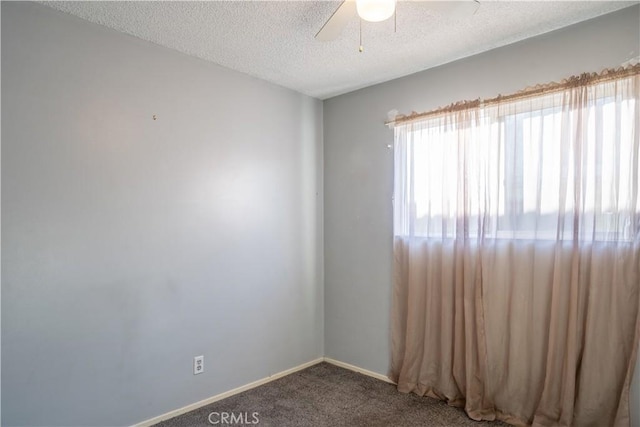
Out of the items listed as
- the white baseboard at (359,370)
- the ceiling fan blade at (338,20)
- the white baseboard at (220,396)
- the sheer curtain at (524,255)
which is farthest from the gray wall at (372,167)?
the ceiling fan blade at (338,20)

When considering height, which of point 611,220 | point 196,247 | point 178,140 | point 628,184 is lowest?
point 196,247

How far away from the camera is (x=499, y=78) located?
8.51 ft

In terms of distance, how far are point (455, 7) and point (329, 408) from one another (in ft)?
8.35

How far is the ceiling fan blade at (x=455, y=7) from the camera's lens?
1.68 meters

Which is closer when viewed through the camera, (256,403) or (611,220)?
(611,220)

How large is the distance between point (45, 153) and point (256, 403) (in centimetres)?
209

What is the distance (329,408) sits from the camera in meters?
2.70

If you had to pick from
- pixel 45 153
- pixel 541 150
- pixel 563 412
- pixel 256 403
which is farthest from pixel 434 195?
pixel 45 153

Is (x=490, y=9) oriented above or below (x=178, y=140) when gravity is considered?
above

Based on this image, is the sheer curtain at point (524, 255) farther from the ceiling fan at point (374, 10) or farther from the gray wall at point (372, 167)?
the ceiling fan at point (374, 10)

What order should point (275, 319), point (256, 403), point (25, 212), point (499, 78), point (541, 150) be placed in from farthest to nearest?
point (275, 319), point (256, 403), point (499, 78), point (541, 150), point (25, 212)

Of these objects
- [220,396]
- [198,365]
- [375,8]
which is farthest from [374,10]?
[220,396]

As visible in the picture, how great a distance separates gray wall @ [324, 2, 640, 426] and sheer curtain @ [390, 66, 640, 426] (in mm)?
146

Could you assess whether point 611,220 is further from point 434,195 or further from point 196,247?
point 196,247
